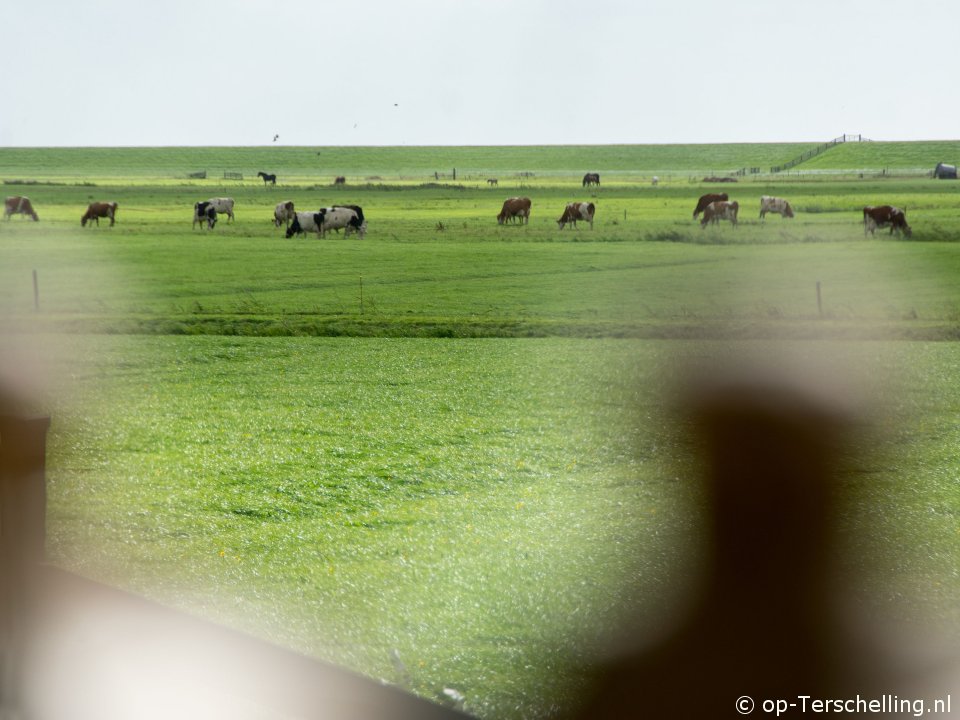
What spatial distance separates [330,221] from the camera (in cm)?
5928

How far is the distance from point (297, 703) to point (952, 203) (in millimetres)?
75444

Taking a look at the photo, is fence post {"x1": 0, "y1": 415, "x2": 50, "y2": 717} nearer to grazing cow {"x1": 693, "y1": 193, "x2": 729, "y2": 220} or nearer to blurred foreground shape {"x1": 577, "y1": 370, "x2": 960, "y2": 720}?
blurred foreground shape {"x1": 577, "y1": 370, "x2": 960, "y2": 720}

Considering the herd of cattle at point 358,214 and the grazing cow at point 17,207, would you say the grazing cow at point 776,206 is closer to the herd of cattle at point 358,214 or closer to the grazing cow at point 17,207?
the herd of cattle at point 358,214

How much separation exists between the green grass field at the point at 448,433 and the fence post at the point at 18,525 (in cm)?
308

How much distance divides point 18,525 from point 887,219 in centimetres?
5614

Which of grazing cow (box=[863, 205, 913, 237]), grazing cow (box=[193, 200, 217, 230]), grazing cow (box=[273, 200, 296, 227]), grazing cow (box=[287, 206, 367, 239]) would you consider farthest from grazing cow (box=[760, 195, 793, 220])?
grazing cow (box=[193, 200, 217, 230])

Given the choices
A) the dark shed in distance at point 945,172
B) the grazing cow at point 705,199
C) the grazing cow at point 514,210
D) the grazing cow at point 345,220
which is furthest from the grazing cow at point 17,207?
the dark shed in distance at point 945,172

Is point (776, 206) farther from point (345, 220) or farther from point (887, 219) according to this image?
point (345, 220)

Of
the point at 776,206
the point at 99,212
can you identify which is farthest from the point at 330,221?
the point at 776,206

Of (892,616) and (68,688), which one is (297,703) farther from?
(892,616)

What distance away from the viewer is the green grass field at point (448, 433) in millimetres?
8875

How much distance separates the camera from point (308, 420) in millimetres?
16594

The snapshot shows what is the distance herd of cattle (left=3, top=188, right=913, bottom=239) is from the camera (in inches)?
2213

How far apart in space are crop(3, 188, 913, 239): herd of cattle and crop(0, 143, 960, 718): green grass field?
7.36 metres
